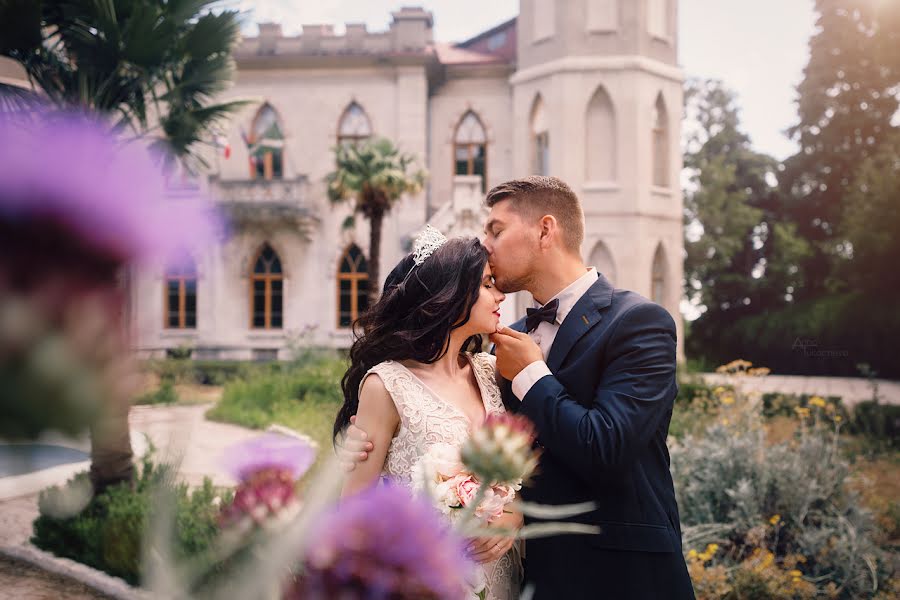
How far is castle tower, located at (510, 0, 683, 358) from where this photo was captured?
18469mm

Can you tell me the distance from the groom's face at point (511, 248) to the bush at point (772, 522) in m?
2.93

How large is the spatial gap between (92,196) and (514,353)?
1.95 meters

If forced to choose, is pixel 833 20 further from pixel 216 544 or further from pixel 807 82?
pixel 216 544

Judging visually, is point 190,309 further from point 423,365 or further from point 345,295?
point 423,365

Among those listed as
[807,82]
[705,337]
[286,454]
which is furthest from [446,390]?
[807,82]

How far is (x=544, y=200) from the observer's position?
2.66m

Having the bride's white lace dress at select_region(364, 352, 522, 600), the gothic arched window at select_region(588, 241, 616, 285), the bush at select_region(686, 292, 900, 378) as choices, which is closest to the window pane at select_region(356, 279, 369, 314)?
the gothic arched window at select_region(588, 241, 616, 285)

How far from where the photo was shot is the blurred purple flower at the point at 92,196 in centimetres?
36

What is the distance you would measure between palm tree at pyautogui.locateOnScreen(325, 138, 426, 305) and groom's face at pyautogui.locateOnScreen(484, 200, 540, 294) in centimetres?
1480

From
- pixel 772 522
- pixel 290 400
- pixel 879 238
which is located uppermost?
pixel 879 238

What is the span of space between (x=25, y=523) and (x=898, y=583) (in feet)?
23.3

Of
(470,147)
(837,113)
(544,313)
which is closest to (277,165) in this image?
(470,147)

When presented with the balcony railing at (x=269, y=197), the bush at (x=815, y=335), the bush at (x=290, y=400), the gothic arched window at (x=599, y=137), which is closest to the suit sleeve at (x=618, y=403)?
the bush at (x=290, y=400)

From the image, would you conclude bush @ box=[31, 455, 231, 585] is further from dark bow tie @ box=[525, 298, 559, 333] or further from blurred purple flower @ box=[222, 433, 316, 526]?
blurred purple flower @ box=[222, 433, 316, 526]
